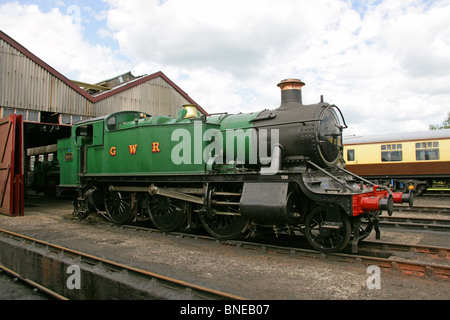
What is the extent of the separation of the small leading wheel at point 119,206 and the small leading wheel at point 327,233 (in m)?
5.16

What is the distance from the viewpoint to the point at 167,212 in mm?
8727

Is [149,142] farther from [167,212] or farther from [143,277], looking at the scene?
[143,277]

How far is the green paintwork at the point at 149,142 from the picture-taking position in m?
7.82

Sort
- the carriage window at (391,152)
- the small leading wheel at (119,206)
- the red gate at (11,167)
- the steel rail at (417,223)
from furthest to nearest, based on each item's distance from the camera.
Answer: the carriage window at (391,152) → the red gate at (11,167) → the small leading wheel at (119,206) → the steel rail at (417,223)

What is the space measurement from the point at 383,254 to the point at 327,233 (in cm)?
122

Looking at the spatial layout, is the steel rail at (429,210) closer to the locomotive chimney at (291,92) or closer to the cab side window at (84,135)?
the locomotive chimney at (291,92)

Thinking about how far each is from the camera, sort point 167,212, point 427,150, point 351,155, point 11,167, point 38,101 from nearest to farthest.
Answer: point 167,212, point 11,167, point 38,101, point 427,150, point 351,155

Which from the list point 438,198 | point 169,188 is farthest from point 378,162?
point 169,188

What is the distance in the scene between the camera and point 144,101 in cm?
1888

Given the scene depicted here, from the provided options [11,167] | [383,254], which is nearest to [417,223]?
[383,254]

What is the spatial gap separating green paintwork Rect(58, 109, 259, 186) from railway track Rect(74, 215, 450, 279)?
1.93 metres

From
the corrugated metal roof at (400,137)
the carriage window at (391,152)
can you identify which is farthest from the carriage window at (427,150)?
the carriage window at (391,152)
